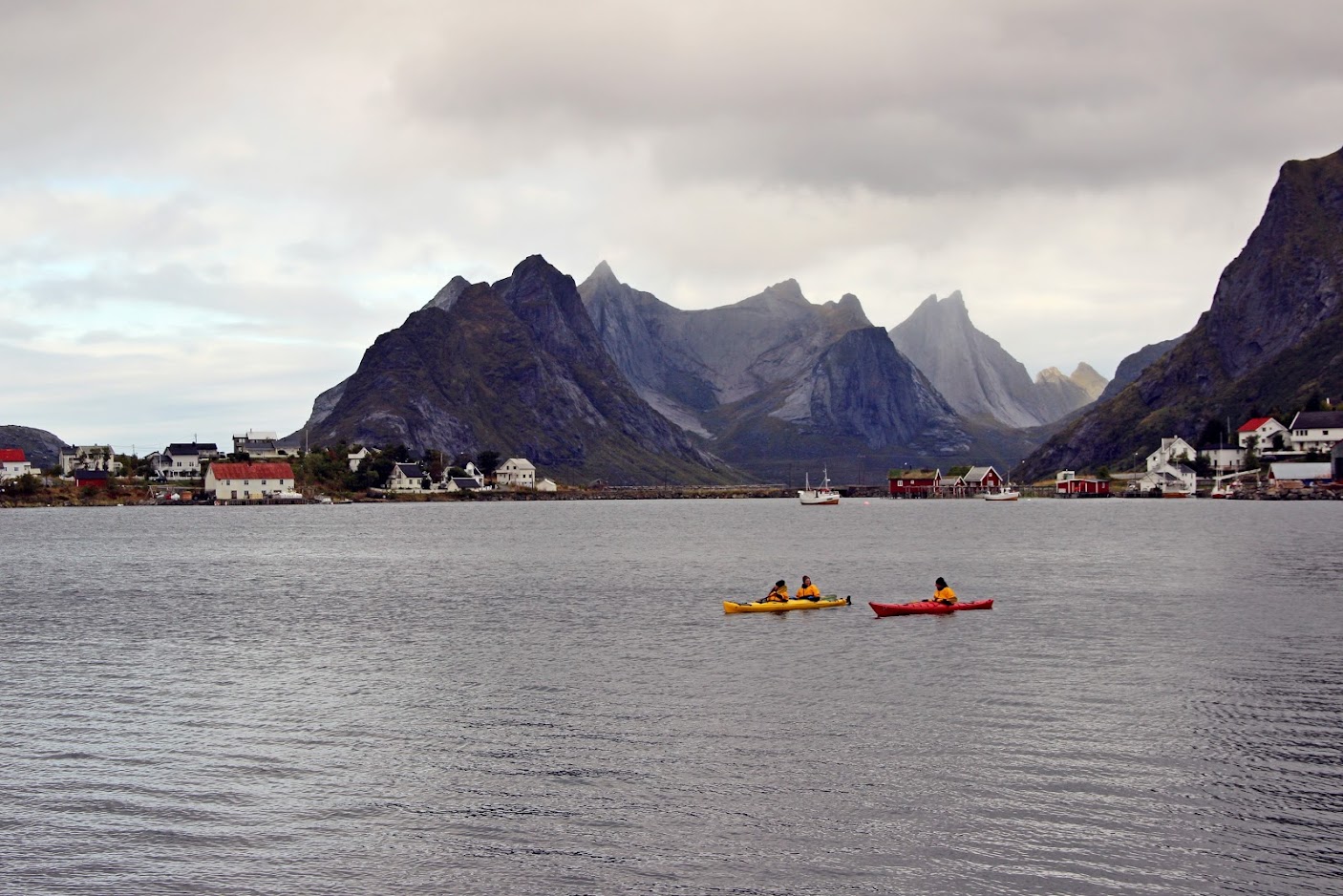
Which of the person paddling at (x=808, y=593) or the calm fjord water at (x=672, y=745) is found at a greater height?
the person paddling at (x=808, y=593)

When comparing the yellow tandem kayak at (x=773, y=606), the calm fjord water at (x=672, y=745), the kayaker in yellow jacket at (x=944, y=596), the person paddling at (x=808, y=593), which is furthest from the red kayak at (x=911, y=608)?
the person paddling at (x=808, y=593)

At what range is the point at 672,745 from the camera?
39844mm

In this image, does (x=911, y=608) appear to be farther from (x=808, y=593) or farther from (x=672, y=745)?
(x=672, y=745)

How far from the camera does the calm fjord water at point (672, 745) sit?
2873 centimetres

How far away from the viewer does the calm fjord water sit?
2873 centimetres

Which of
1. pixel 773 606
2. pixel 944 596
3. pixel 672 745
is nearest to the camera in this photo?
pixel 672 745

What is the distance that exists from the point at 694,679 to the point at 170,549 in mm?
113993

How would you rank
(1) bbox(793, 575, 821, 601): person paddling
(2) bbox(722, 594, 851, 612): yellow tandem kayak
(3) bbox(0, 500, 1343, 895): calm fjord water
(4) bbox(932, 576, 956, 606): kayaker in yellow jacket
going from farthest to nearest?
(1) bbox(793, 575, 821, 601): person paddling < (2) bbox(722, 594, 851, 612): yellow tandem kayak < (4) bbox(932, 576, 956, 606): kayaker in yellow jacket < (3) bbox(0, 500, 1343, 895): calm fjord water

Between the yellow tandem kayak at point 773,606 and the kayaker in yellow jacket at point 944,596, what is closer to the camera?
the kayaker in yellow jacket at point 944,596

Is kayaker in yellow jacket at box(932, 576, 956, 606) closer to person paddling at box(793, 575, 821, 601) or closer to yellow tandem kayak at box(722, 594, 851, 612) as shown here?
yellow tandem kayak at box(722, 594, 851, 612)

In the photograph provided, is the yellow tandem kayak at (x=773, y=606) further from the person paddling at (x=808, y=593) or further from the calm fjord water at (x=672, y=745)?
the calm fjord water at (x=672, y=745)

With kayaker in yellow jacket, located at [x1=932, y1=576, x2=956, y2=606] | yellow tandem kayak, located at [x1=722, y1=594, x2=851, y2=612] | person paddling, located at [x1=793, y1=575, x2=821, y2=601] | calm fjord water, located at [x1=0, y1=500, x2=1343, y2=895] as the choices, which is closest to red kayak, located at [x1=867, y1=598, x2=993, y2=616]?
kayaker in yellow jacket, located at [x1=932, y1=576, x2=956, y2=606]

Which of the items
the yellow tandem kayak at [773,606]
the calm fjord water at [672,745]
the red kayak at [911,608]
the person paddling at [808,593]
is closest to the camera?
the calm fjord water at [672,745]

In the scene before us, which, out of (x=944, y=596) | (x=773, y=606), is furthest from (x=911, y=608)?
(x=773, y=606)
